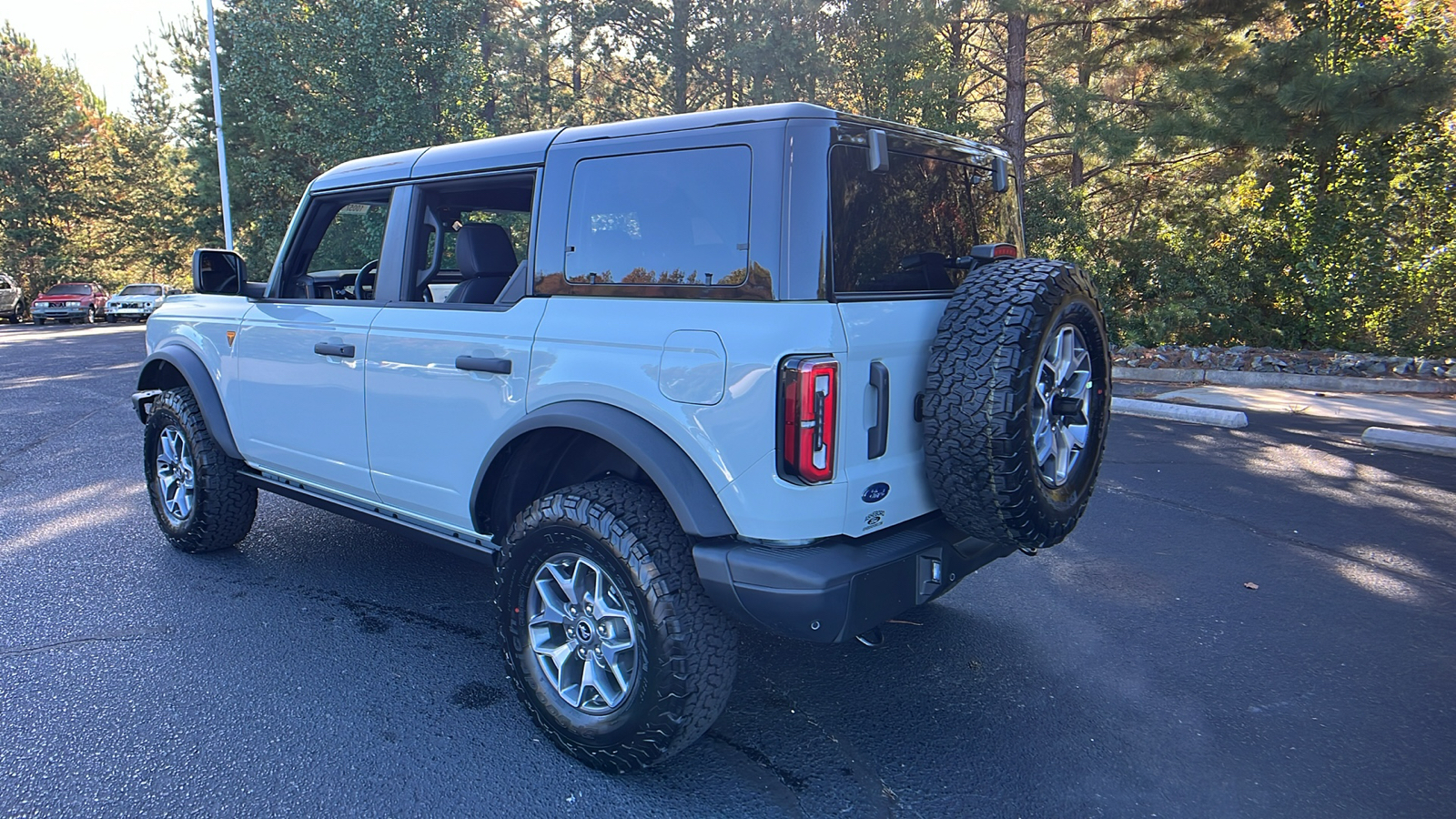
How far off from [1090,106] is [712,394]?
43.1ft

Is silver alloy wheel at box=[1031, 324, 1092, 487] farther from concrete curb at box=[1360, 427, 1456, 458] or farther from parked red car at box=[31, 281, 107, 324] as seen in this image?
parked red car at box=[31, 281, 107, 324]

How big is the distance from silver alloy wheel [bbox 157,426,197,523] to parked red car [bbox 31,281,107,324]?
31.2 meters

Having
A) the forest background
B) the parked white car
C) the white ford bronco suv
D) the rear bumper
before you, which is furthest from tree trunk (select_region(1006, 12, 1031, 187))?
the rear bumper

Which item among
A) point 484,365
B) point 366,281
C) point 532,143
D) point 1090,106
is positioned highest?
point 1090,106

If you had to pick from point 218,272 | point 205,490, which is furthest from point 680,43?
point 205,490

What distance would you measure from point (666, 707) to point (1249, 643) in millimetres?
2717

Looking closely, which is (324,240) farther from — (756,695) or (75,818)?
(756,695)

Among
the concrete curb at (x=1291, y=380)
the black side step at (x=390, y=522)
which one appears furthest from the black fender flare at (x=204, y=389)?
the concrete curb at (x=1291, y=380)

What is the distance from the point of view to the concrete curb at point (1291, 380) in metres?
10.8

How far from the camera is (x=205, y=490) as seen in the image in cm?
459

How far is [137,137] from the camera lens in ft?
120

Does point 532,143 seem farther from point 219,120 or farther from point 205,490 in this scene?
point 219,120

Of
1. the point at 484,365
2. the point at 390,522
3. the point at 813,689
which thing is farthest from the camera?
the point at 390,522

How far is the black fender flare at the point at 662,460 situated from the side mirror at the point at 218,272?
2.59 m
